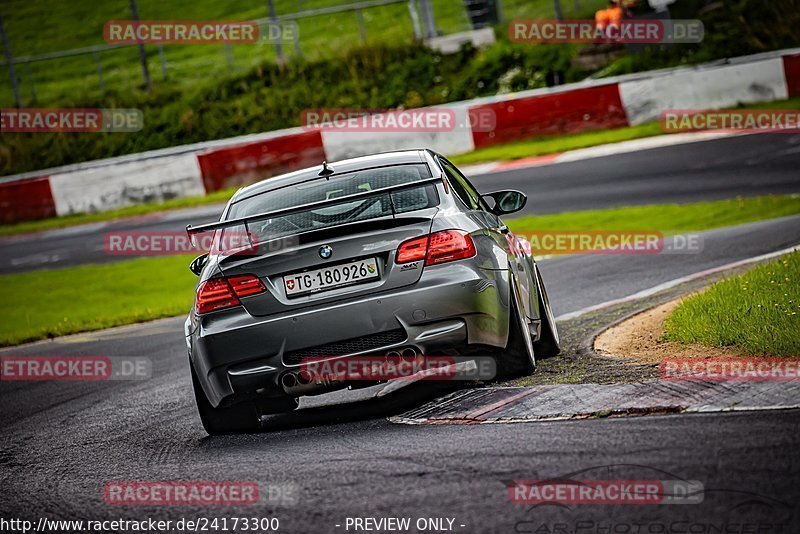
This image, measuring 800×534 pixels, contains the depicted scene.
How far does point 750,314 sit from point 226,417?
3223 millimetres

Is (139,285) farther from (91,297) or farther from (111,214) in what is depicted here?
(111,214)

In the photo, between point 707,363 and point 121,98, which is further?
point 121,98

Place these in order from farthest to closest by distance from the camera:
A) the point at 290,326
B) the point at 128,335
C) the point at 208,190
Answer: the point at 208,190 < the point at 128,335 < the point at 290,326

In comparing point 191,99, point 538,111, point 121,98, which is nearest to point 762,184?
point 538,111

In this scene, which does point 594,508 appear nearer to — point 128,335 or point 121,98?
point 128,335

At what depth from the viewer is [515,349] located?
272 inches

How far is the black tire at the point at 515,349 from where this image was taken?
6828 mm

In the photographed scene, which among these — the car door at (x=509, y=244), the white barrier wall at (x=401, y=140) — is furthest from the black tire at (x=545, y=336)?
the white barrier wall at (x=401, y=140)

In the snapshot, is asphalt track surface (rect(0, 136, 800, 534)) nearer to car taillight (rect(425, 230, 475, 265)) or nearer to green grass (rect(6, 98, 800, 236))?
car taillight (rect(425, 230, 475, 265))

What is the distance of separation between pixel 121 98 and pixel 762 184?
22329 millimetres

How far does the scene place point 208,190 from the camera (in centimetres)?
2552

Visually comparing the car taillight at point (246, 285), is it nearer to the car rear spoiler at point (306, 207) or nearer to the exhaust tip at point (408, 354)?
the car rear spoiler at point (306, 207)

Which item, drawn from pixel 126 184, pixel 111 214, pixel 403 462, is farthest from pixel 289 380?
pixel 126 184

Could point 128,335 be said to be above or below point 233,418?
below
